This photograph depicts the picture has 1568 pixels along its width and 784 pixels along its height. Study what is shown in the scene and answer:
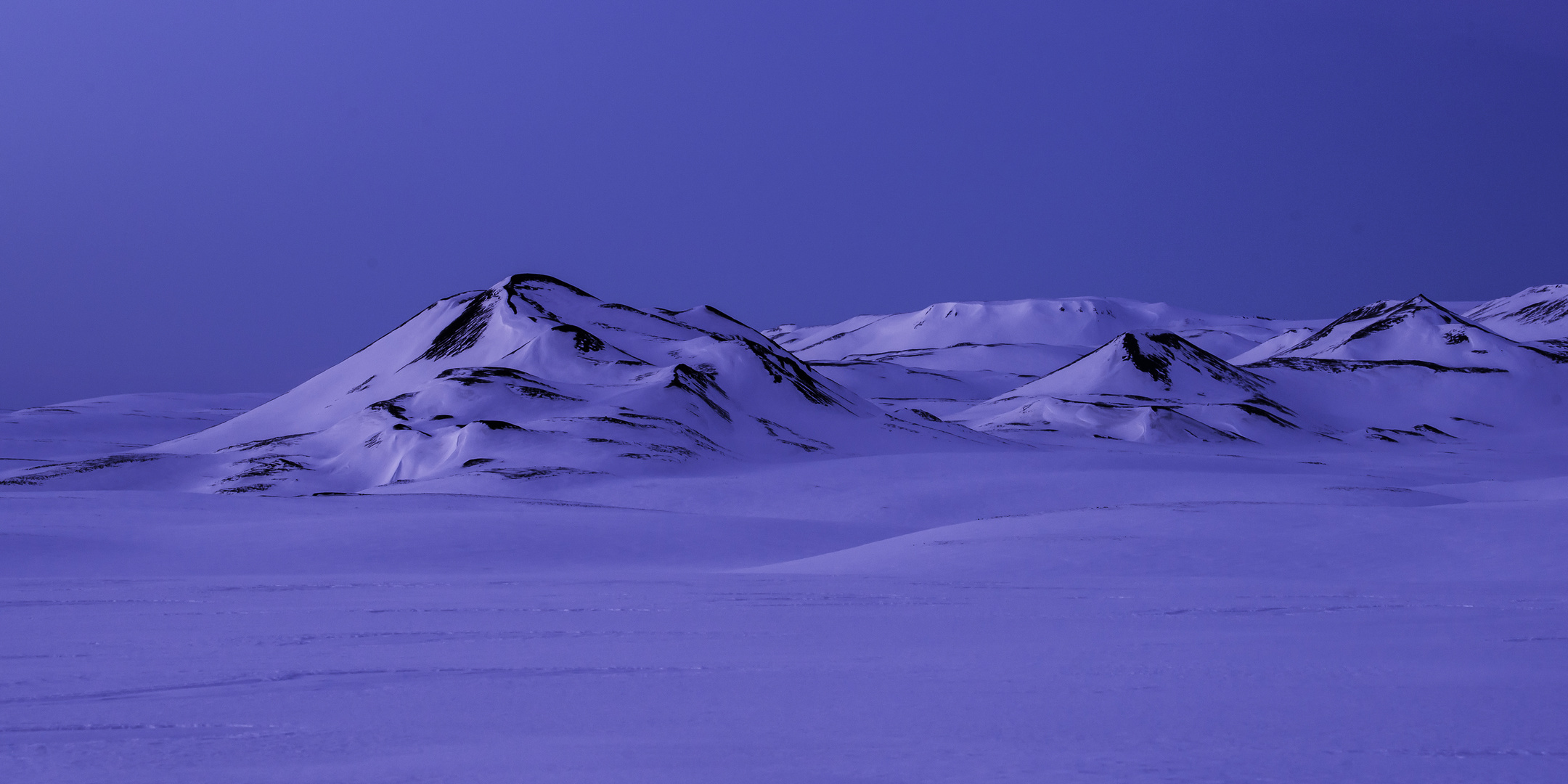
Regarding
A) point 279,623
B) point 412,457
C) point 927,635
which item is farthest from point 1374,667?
point 412,457

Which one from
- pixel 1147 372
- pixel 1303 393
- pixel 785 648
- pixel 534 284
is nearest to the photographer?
pixel 785 648

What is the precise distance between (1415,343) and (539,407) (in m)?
97.8

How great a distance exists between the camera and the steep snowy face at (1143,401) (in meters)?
71.2

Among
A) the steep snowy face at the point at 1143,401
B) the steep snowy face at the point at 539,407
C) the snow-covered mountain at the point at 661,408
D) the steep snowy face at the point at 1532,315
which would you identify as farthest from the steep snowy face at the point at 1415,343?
the steep snowy face at the point at 539,407

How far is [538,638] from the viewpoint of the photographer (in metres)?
9.08

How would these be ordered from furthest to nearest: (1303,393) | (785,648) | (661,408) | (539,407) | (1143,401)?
(1303,393), (1143,401), (539,407), (661,408), (785,648)

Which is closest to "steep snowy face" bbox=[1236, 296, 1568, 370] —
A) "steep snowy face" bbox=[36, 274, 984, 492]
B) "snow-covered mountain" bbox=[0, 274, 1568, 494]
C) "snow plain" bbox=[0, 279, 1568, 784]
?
"snow-covered mountain" bbox=[0, 274, 1568, 494]

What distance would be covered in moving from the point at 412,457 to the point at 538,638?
36.1 metres

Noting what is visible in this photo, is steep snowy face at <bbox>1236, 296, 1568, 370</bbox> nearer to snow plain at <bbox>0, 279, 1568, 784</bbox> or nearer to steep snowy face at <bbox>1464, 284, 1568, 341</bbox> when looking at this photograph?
steep snowy face at <bbox>1464, 284, 1568, 341</bbox>

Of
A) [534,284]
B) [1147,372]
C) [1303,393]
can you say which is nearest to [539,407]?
[534,284]

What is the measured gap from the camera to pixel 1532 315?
160500 mm

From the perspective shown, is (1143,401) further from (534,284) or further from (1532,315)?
(1532,315)

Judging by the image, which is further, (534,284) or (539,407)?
(534,284)

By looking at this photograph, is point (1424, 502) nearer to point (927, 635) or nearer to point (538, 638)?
point (927, 635)
